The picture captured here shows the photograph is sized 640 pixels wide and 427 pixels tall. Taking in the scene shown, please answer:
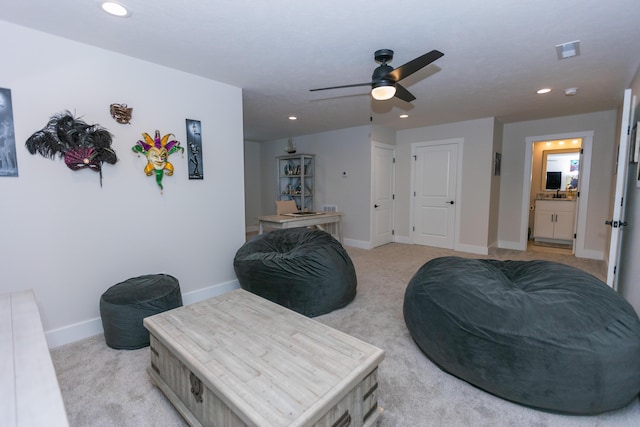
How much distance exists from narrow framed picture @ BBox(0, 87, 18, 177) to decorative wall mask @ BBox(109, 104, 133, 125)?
2.00 feet

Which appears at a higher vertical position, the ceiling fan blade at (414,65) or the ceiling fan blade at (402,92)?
the ceiling fan blade at (414,65)

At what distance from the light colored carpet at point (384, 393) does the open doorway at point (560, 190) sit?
169 inches

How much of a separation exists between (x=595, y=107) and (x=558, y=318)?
4465mm

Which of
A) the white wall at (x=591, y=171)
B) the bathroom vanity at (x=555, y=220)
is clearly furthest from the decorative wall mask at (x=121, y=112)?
the bathroom vanity at (x=555, y=220)

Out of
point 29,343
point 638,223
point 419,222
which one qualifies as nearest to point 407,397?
point 29,343

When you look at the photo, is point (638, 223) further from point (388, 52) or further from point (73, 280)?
point (73, 280)

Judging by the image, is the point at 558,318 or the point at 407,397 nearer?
the point at 558,318

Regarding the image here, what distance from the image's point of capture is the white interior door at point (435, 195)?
554 cm

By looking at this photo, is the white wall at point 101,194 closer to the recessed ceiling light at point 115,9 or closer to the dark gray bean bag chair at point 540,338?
the recessed ceiling light at point 115,9

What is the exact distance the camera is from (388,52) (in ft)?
7.95

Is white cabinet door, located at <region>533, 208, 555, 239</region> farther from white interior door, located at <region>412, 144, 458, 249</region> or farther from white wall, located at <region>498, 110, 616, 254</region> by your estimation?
white interior door, located at <region>412, 144, 458, 249</region>

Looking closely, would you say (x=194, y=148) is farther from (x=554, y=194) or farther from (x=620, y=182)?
(x=554, y=194)

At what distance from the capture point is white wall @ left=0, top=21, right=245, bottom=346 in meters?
2.17

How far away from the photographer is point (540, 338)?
1.56m
